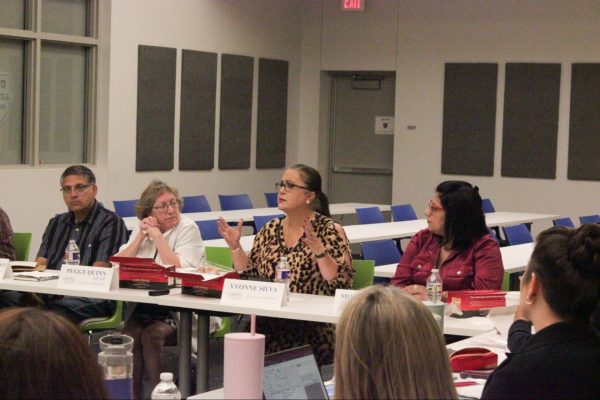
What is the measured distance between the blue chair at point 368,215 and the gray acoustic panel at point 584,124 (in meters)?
3.77

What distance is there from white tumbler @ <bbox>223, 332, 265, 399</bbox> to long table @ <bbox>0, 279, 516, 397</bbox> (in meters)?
1.96

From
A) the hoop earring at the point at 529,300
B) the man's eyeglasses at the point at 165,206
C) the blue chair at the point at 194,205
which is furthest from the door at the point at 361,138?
the hoop earring at the point at 529,300

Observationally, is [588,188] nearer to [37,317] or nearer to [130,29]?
[130,29]

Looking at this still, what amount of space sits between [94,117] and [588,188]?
6.21 m

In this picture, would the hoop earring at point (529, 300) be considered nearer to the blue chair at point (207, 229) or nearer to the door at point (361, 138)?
the blue chair at point (207, 229)

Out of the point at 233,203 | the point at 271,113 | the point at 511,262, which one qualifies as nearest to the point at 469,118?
the point at 271,113

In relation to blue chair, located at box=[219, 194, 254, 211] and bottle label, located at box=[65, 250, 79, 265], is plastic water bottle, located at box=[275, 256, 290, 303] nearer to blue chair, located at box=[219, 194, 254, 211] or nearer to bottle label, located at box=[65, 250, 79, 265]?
bottle label, located at box=[65, 250, 79, 265]

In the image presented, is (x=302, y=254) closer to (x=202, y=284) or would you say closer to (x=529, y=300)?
(x=202, y=284)

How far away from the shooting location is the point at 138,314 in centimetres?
588

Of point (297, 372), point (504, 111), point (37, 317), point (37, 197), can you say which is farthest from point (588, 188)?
point (37, 317)

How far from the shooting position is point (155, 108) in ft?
40.9

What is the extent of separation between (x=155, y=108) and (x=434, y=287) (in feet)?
26.0

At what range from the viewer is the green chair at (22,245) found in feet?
22.4

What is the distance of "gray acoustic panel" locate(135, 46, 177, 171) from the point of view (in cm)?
1219
